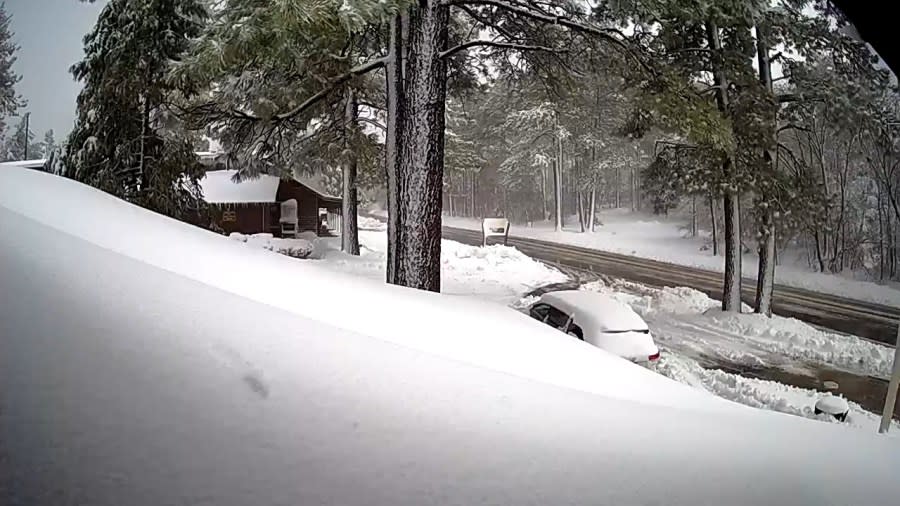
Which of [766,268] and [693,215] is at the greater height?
[693,215]

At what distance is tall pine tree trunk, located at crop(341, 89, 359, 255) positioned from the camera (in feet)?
8.68

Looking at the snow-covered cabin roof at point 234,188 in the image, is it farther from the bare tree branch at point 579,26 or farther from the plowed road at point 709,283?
the bare tree branch at point 579,26

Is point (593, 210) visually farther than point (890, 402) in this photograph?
Yes

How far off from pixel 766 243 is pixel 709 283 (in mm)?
253

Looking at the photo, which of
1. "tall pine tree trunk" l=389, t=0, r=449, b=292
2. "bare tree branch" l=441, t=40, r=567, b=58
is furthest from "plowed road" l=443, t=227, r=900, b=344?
"bare tree branch" l=441, t=40, r=567, b=58

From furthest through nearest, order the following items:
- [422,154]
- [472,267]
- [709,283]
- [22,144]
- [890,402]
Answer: [472,267], [422,154], [709,283], [22,144], [890,402]

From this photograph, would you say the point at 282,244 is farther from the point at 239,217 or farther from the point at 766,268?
the point at 766,268

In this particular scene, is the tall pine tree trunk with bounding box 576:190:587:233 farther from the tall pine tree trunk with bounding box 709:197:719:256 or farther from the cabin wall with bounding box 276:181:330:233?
the cabin wall with bounding box 276:181:330:233

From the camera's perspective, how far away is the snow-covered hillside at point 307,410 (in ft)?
2.31

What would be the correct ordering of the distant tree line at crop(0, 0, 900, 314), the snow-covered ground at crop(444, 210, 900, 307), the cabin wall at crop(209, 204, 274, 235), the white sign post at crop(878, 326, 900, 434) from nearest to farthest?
the white sign post at crop(878, 326, 900, 434) < the distant tree line at crop(0, 0, 900, 314) < the snow-covered ground at crop(444, 210, 900, 307) < the cabin wall at crop(209, 204, 274, 235)

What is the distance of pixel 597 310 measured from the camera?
2.27 meters

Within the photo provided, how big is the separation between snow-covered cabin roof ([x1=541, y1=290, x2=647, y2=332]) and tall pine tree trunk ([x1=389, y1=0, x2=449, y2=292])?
0.53 m

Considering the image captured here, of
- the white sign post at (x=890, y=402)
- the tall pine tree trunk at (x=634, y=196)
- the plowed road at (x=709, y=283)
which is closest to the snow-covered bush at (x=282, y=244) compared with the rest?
the plowed road at (x=709, y=283)

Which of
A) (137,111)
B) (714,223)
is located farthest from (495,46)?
(137,111)
